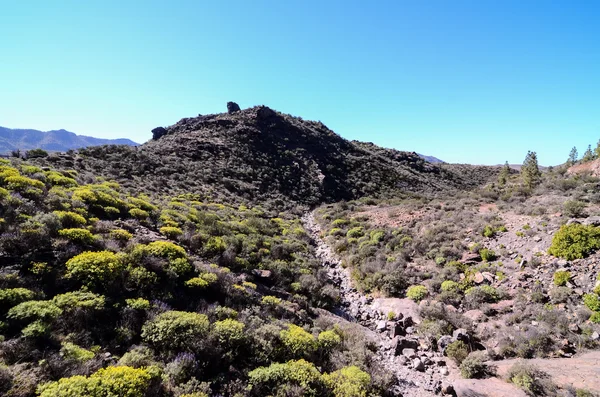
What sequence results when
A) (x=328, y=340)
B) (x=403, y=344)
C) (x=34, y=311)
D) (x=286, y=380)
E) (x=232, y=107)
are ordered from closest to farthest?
(x=34, y=311)
(x=286, y=380)
(x=328, y=340)
(x=403, y=344)
(x=232, y=107)

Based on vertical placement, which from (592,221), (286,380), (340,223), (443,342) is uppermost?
(592,221)

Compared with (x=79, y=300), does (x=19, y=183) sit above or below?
above

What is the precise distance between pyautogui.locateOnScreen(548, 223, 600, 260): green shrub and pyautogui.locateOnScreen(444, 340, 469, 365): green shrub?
20.8 ft

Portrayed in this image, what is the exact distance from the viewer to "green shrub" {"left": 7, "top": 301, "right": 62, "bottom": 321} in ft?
17.6

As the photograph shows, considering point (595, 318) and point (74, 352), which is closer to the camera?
point (74, 352)

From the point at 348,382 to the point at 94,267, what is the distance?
743 centimetres

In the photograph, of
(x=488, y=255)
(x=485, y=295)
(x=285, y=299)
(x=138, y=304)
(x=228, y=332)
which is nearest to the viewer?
(x=138, y=304)

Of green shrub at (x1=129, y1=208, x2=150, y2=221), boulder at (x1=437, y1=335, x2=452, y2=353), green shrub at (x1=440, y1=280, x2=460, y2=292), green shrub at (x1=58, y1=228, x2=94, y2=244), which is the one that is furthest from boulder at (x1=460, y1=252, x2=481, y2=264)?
green shrub at (x1=129, y1=208, x2=150, y2=221)

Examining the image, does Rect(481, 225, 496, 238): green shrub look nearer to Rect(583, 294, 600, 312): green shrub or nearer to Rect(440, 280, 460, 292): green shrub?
Rect(440, 280, 460, 292): green shrub

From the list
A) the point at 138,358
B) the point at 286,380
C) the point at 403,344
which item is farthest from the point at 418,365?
the point at 138,358

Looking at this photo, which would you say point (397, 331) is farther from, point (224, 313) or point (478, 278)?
point (224, 313)

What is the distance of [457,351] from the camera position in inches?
338

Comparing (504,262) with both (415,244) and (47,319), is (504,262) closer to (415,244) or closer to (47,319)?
(415,244)

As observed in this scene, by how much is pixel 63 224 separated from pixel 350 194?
35480mm
